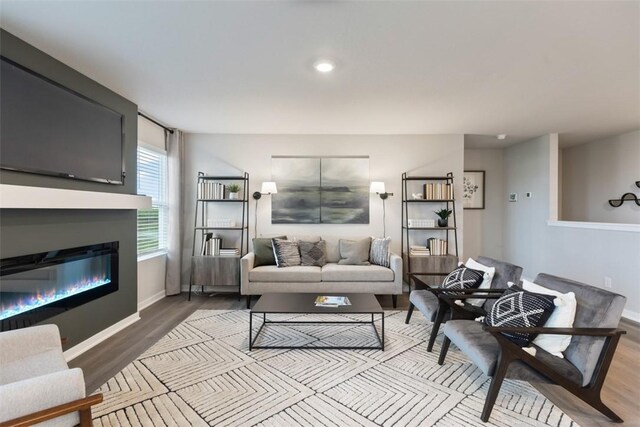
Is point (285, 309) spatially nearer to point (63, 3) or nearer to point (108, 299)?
point (108, 299)

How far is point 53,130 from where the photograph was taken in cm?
235

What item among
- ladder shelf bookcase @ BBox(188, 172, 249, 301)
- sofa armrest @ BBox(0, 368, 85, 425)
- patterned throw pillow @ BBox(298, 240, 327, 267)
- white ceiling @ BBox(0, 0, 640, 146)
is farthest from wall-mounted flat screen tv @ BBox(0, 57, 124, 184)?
patterned throw pillow @ BBox(298, 240, 327, 267)

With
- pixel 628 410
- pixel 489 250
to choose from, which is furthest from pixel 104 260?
pixel 489 250

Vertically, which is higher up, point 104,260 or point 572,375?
point 104,260

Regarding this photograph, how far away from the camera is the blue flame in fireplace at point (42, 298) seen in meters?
2.10

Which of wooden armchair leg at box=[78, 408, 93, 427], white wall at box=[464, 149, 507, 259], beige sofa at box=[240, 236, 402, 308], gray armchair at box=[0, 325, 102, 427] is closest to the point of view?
gray armchair at box=[0, 325, 102, 427]

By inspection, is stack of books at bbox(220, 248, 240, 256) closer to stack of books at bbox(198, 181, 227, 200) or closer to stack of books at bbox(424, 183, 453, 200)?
stack of books at bbox(198, 181, 227, 200)

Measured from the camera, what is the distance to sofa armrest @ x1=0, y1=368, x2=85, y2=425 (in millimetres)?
1123

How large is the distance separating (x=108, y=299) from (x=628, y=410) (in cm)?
429

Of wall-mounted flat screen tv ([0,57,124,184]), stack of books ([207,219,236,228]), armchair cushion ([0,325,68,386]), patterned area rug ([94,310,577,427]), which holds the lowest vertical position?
patterned area rug ([94,310,577,427])

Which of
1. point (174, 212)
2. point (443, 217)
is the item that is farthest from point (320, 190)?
point (174, 212)

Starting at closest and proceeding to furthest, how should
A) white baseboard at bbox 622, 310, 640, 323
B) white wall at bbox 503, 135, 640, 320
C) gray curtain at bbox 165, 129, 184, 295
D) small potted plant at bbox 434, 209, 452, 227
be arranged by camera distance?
white baseboard at bbox 622, 310, 640, 323 < white wall at bbox 503, 135, 640, 320 < gray curtain at bbox 165, 129, 184, 295 < small potted plant at bbox 434, 209, 452, 227

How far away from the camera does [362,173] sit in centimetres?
471

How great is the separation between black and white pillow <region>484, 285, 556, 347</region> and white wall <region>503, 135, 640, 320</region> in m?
2.69
